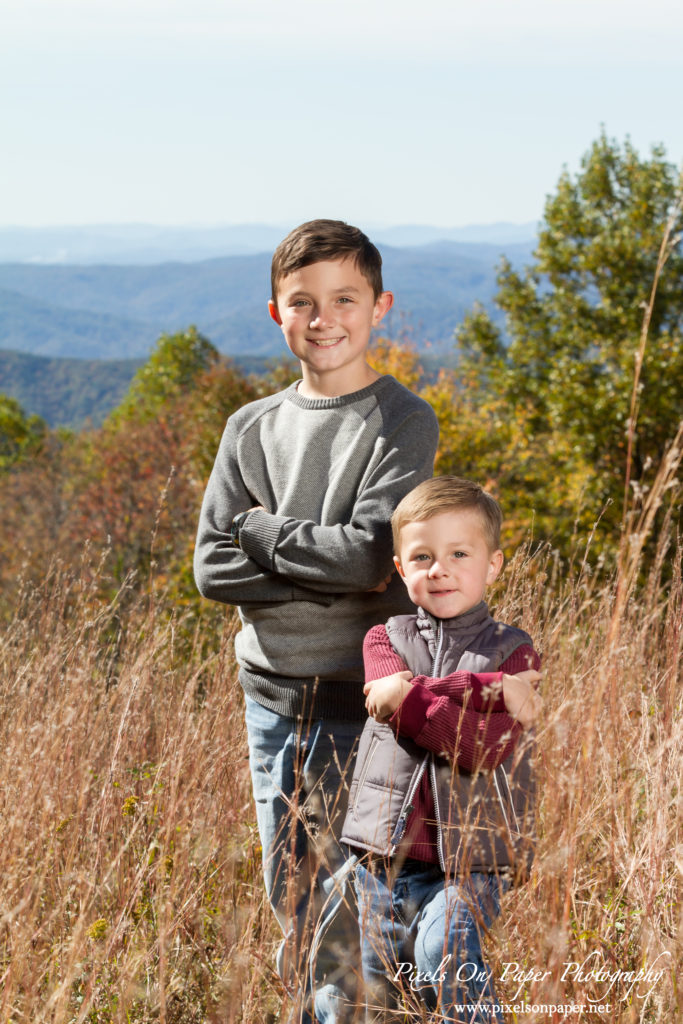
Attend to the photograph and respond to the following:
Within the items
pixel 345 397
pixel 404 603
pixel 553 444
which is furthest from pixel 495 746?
pixel 553 444

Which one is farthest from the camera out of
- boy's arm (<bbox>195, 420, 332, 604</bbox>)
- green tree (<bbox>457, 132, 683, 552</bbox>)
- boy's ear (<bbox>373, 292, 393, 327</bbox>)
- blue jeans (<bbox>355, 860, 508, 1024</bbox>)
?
green tree (<bbox>457, 132, 683, 552</bbox>)

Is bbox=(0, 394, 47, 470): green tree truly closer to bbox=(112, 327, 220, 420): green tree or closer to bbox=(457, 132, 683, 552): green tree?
bbox=(112, 327, 220, 420): green tree

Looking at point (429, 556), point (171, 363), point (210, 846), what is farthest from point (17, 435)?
point (429, 556)

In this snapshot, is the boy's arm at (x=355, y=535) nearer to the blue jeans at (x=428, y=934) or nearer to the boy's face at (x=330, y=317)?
the boy's face at (x=330, y=317)

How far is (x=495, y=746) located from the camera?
143cm

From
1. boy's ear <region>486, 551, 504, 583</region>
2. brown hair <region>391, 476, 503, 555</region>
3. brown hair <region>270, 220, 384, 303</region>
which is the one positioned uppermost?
brown hair <region>270, 220, 384, 303</region>

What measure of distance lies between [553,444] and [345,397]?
11229mm

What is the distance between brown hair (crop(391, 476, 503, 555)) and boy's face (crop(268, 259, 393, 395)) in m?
0.34

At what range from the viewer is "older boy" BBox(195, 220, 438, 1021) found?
5.62 ft

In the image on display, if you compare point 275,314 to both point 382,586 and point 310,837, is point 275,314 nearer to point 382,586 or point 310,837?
point 382,586

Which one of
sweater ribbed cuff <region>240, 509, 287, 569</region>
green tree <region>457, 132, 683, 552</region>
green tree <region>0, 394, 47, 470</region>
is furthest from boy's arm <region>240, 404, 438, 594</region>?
green tree <region>0, 394, 47, 470</region>

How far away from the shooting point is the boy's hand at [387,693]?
1.44m

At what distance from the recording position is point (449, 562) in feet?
5.05

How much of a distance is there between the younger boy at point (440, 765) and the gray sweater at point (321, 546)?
0.12 metres
